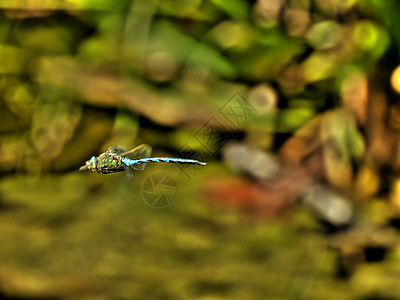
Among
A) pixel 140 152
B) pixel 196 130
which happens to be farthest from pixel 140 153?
pixel 196 130

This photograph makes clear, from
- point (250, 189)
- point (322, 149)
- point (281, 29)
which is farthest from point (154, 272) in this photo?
point (281, 29)

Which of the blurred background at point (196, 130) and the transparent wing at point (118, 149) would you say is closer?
the transparent wing at point (118, 149)

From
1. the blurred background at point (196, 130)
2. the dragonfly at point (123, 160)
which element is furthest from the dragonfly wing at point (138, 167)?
the blurred background at point (196, 130)

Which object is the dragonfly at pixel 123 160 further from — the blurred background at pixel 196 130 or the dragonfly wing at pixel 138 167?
the blurred background at pixel 196 130

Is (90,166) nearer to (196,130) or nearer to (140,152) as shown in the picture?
(140,152)

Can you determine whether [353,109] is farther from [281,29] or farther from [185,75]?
[185,75]

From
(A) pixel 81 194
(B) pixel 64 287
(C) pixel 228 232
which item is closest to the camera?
(B) pixel 64 287

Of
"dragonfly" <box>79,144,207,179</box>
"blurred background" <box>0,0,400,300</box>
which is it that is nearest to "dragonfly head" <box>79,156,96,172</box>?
"dragonfly" <box>79,144,207,179</box>

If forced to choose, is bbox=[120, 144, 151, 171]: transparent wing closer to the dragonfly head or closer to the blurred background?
the dragonfly head
